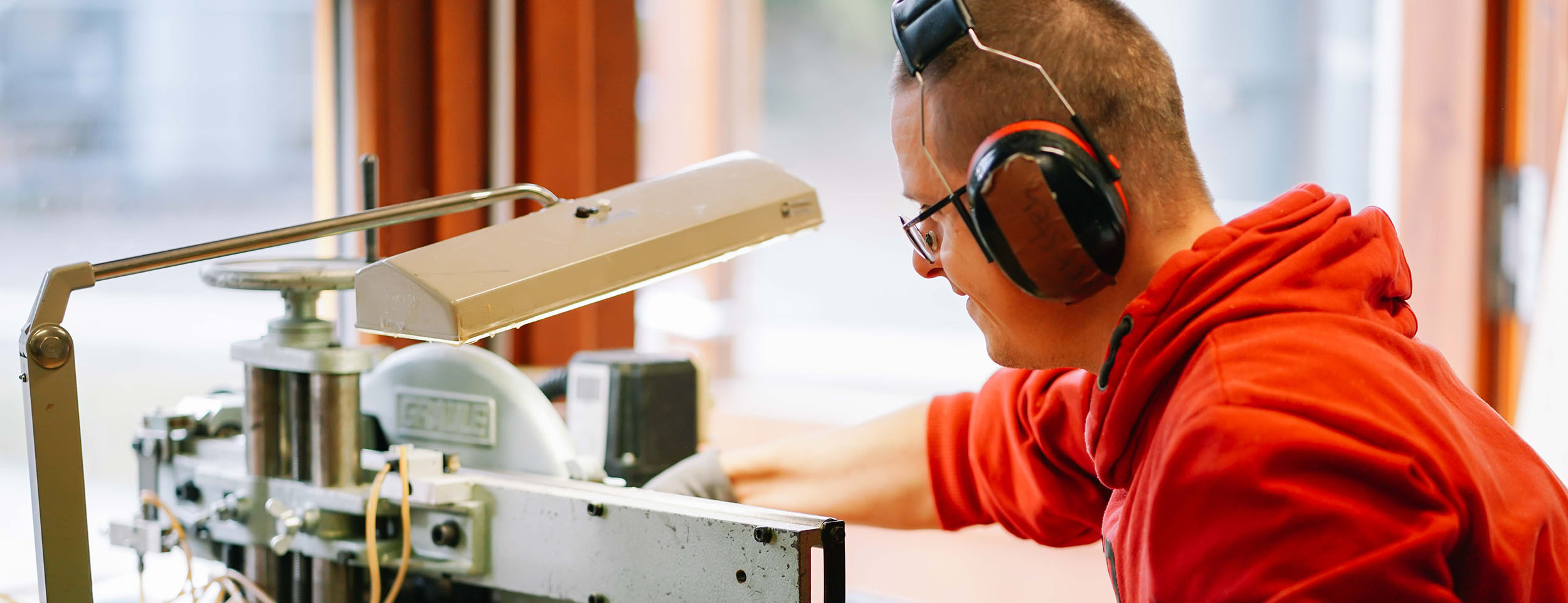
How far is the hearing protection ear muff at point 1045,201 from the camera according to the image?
2.48 ft

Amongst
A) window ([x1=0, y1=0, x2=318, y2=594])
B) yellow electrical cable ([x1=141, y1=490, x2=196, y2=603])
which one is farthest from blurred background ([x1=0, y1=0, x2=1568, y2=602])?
yellow electrical cable ([x1=141, y1=490, x2=196, y2=603])

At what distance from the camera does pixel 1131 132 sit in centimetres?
81

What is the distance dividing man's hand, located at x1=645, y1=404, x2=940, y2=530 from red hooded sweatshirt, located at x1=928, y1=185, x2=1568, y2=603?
0.35 m

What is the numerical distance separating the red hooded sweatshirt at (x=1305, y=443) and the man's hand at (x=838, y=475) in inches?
13.7

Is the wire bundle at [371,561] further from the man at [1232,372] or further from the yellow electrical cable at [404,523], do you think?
the man at [1232,372]

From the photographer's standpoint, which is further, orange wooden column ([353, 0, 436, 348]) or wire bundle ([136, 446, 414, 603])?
orange wooden column ([353, 0, 436, 348])

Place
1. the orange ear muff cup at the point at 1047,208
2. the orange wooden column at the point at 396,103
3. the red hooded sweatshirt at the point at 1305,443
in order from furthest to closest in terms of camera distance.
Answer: the orange wooden column at the point at 396,103, the orange ear muff cup at the point at 1047,208, the red hooded sweatshirt at the point at 1305,443

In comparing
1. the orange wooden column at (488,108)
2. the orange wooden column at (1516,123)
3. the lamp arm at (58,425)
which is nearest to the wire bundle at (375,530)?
the lamp arm at (58,425)

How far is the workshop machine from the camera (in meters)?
0.81

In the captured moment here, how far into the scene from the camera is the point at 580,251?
862 mm

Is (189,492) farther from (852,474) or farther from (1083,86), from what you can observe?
(1083,86)

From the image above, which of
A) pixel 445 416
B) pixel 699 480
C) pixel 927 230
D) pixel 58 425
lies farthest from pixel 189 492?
pixel 927 230

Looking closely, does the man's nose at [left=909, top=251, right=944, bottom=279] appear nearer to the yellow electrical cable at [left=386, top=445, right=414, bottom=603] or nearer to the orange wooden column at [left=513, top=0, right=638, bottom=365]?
the yellow electrical cable at [left=386, top=445, right=414, bottom=603]

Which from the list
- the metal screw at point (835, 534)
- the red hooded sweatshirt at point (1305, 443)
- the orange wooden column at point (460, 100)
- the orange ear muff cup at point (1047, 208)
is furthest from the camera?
the orange wooden column at point (460, 100)
